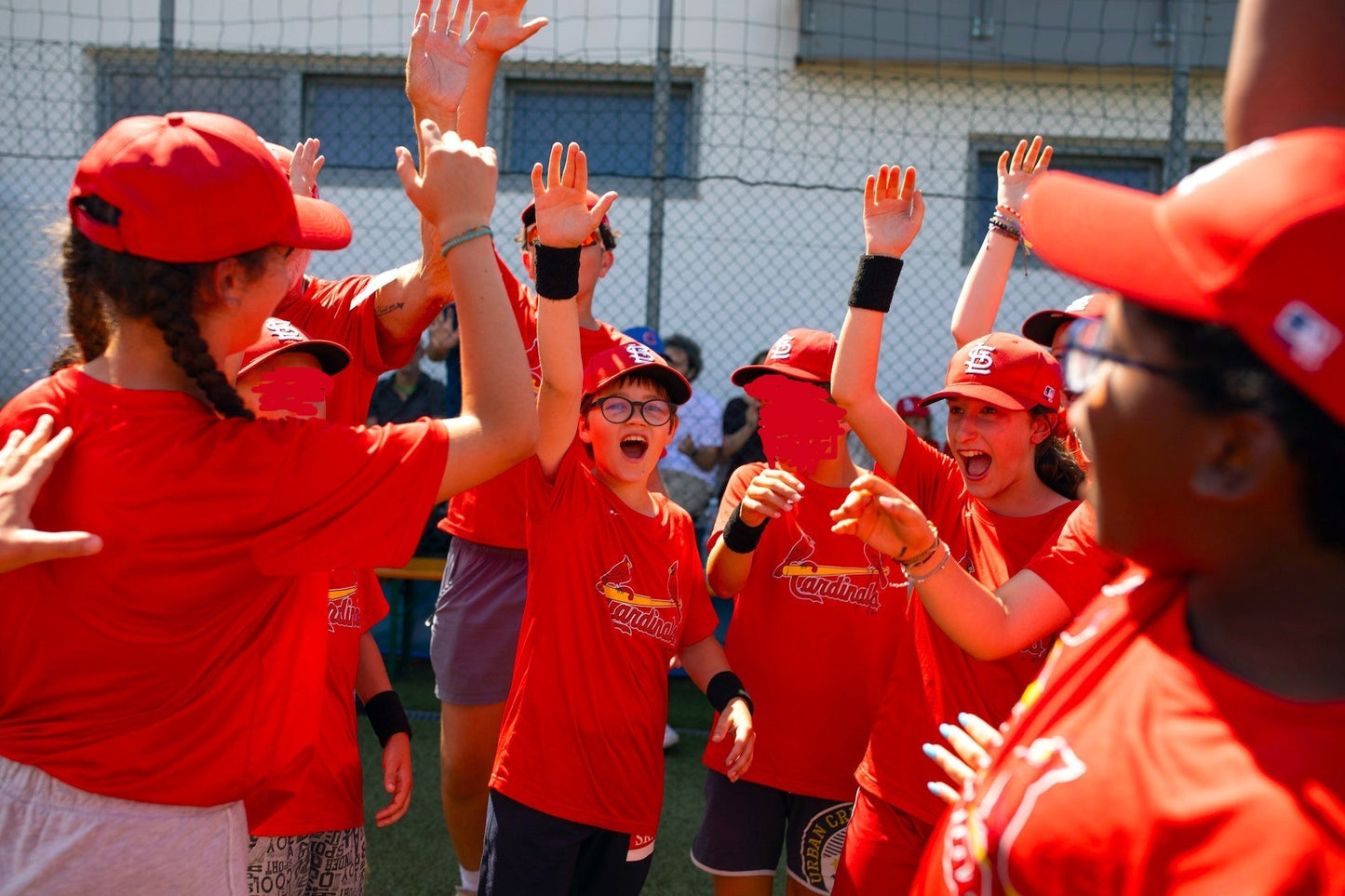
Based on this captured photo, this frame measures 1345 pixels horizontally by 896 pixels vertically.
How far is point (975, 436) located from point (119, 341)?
5.67ft

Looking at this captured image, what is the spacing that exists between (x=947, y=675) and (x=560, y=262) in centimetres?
119

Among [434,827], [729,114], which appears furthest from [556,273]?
[729,114]

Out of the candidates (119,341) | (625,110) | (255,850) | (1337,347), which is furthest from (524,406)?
(625,110)

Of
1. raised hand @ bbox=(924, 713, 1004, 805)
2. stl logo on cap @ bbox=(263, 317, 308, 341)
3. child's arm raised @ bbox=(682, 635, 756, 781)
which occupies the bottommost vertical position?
child's arm raised @ bbox=(682, 635, 756, 781)

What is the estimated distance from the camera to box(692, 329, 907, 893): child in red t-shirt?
2713mm

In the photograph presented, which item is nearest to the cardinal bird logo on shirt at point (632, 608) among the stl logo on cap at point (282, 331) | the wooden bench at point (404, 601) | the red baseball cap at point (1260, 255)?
the stl logo on cap at point (282, 331)

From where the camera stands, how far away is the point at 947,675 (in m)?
2.42

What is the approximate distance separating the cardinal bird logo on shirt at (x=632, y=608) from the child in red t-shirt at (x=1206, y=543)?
5.14 ft

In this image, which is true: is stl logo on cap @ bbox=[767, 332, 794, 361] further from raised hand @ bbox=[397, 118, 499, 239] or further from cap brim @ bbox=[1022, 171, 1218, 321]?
cap brim @ bbox=[1022, 171, 1218, 321]

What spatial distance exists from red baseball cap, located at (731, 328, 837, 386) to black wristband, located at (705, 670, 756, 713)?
2.59 feet

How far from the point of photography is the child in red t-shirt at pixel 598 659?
2500 mm

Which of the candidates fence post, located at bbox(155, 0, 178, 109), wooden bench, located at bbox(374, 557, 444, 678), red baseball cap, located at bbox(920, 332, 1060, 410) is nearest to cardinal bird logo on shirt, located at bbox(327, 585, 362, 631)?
red baseball cap, located at bbox(920, 332, 1060, 410)

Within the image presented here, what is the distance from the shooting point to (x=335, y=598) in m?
2.49

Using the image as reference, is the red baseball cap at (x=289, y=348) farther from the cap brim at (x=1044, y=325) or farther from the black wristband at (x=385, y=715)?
the cap brim at (x=1044, y=325)
